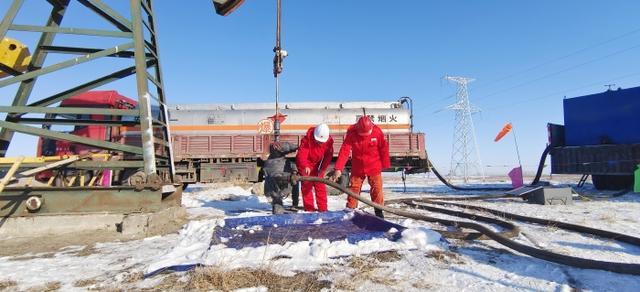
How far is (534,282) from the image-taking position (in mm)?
2621

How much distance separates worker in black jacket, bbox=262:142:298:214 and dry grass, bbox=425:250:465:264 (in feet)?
8.80

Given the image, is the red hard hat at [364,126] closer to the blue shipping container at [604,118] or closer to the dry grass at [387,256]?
the dry grass at [387,256]

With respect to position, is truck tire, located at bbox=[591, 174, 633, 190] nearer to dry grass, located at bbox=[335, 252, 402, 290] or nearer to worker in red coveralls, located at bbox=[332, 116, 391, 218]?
worker in red coveralls, located at bbox=[332, 116, 391, 218]

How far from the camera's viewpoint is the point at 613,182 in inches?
441

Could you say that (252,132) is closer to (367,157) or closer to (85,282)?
(367,157)

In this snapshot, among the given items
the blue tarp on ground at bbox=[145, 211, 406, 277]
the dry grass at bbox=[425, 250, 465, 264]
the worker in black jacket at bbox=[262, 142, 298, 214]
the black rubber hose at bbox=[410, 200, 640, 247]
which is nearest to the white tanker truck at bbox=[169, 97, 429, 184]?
the worker in black jacket at bbox=[262, 142, 298, 214]

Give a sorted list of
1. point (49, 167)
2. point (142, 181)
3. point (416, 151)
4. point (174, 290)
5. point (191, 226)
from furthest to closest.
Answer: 1. point (416, 151)
2. point (142, 181)
3. point (49, 167)
4. point (191, 226)
5. point (174, 290)

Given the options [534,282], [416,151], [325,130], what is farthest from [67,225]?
[416,151]

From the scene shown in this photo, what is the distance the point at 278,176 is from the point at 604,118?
394 inches

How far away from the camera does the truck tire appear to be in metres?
10.9

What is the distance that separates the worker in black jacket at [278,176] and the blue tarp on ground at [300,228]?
3.65 feet

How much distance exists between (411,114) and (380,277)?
11545 mm

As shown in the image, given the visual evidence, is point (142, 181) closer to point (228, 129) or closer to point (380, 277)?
point (380, 277)

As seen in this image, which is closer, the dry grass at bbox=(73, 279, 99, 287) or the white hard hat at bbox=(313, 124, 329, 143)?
the dry grass at bbox=(73, 279, 99, 287)
